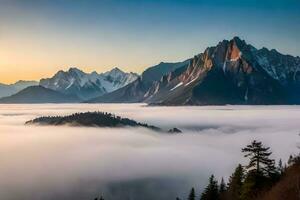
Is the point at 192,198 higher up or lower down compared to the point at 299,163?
lower down

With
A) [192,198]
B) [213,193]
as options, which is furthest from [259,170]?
[192,198]

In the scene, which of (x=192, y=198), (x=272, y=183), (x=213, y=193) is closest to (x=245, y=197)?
(x=272, y=183)

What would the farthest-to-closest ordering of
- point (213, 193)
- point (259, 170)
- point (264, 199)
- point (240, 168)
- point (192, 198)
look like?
point (192, 198) < point (213, 193) < point (240, 168) < point (259, 170) < point (264, 199)

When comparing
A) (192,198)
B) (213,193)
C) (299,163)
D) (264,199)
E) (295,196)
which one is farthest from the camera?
(192,198)


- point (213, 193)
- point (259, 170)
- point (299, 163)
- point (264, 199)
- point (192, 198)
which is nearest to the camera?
point (264, 199)

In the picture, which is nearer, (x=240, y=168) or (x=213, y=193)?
(x=240, y=168)

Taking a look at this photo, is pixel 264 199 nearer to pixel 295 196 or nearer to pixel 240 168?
pixel 295 196

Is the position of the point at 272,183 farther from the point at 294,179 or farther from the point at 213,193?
the point at 213,193

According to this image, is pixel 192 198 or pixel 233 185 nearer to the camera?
pixel 233 185

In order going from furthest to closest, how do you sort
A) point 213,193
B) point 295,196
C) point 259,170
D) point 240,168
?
point 213,193 < point 240,168 < point 259,170 < point 295,196
